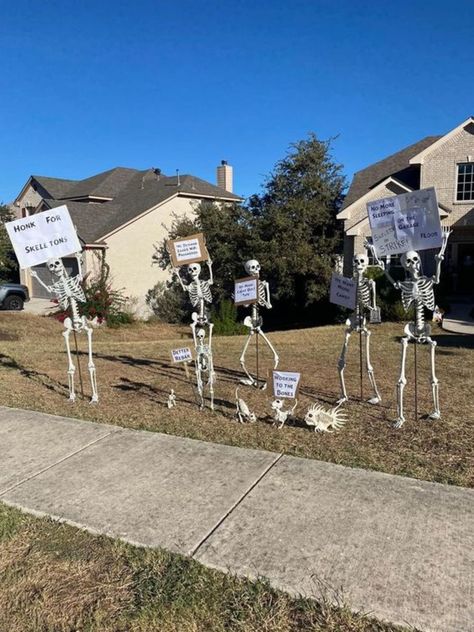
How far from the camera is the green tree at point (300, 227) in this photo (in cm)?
2081

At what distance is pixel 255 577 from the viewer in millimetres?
2908

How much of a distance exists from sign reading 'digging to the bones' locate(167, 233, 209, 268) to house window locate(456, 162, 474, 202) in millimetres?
16725

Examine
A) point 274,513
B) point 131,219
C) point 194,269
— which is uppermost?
point 131,219

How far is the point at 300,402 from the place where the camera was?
6.57 metres

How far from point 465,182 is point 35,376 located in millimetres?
17997

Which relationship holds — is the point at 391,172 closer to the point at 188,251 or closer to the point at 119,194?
the point at 119,194

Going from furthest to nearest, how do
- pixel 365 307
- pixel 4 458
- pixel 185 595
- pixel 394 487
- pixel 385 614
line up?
pixel 365 307
pixel 4 458
pixel 394 487
pixel 185 595
pixel 385 614

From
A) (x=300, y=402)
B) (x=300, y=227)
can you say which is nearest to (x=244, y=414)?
(x=300, y=402)

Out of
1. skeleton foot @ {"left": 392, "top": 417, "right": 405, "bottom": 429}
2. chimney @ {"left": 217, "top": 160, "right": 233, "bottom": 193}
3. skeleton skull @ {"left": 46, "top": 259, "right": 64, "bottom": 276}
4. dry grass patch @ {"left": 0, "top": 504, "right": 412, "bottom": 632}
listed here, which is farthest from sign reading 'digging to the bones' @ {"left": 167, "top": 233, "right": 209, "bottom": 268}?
chimney @ {"left": 217, "top": 160, "right": 233, "bottom": 193}

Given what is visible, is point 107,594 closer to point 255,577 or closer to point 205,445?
point 255,577

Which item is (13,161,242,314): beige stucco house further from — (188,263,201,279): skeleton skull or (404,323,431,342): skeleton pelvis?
(404,323,431,342): skeleton pelvis

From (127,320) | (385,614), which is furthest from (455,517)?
(127,320)

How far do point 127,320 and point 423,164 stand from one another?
13.7 metres

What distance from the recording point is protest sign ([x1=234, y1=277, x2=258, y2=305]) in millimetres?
7064
